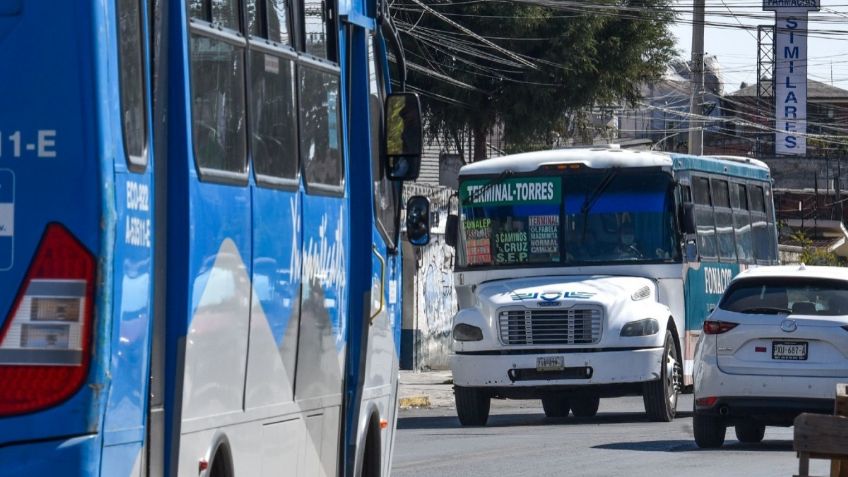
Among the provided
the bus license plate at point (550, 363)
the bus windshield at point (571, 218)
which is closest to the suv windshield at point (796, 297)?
the bus license plate at point (550, 363)

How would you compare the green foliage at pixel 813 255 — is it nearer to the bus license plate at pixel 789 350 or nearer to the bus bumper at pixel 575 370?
the bus bumper at pixel 575 370

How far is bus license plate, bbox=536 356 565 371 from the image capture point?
1892 cm

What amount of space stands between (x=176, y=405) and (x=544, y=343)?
45.3ft

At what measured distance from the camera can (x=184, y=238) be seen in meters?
5.49

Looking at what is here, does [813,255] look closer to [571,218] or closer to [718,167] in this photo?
[718,167]

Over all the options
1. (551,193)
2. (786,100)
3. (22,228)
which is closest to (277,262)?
(22,228)

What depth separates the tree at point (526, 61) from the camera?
118 ft

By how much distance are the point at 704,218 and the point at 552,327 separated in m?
4.70

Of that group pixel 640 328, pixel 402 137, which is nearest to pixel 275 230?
pixel 402 137

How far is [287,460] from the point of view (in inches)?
274

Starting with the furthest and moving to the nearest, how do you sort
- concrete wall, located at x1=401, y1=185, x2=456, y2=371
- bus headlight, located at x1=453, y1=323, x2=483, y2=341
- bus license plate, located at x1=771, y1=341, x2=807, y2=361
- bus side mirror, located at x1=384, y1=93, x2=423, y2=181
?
concrete wall, located at x1=401, y1=185, x2=456, y2=371
bus headlight, located at x1=453, y1=323, x2=483, y2=341
bus license plate, located at x1=771, y1=341, x2=807, y2=361
bus side mirror, located at x1=384, y1=93, x2=423, y2=181

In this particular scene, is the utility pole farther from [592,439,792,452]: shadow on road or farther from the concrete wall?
[592,439,792,452]: shadow on road

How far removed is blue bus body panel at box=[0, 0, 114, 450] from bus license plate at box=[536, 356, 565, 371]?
47.2 ft

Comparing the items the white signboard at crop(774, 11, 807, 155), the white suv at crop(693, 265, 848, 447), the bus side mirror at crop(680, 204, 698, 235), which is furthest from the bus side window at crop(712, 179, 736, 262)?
the white signboard at crop(774, 11, 807, 155)
